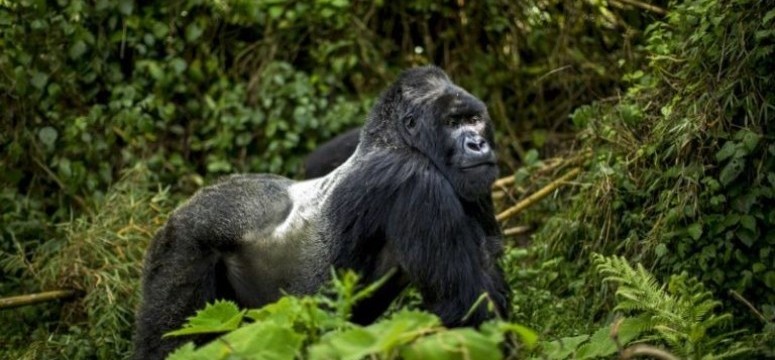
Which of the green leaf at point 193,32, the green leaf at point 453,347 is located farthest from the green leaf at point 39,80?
the green leaf at point 453,347

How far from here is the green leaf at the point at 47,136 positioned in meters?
6.55

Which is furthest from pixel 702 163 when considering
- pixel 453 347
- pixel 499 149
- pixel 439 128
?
pixel 499 149

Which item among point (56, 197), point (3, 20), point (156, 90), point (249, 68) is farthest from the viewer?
point (249, 68)

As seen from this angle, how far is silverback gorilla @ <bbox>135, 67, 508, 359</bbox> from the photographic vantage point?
4148 mm

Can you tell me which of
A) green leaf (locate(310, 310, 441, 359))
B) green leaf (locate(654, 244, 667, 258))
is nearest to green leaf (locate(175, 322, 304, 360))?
green leaf (locate(310, 310, 441, 359))

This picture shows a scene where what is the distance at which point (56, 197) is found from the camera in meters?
6.62

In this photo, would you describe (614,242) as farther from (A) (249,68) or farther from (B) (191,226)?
(A) (249,68)

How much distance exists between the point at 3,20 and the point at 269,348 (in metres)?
4.06

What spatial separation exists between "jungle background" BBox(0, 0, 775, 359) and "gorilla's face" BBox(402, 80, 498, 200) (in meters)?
0.61

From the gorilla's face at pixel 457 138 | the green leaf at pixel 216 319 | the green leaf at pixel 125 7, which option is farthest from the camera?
the green leaf at pixel 125 7

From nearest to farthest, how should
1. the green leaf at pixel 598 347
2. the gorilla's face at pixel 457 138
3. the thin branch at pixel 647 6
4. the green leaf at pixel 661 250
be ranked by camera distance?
the green leaf at pixel 598 347, the gorilla's face at pixel 457 138, the green leaf at pixel 661 250, the thin branch at pixel 647 6

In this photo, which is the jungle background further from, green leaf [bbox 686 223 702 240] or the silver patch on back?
the silver patch on back

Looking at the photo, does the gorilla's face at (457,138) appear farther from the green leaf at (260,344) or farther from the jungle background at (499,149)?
the green leaf at (260,344)

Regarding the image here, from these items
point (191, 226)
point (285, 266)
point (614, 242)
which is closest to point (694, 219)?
point (614, 242)
